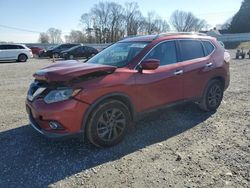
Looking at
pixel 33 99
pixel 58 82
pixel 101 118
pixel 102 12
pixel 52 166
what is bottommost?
pixel 52 166

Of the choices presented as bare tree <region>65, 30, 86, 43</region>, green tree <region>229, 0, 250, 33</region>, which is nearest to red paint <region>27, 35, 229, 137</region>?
green tree <region>229, 0, 250, 33</region>

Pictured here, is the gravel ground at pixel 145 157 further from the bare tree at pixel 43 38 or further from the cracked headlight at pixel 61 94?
the bare tree at pixel 43 38

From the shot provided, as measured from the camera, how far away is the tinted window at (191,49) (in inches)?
211

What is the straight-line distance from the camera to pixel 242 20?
Result: 6028 centimetres

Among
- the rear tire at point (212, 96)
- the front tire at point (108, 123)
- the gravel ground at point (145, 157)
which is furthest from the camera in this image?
the rear tire at point (212, 96)

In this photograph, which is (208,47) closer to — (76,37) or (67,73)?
(67,73)

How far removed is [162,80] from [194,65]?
104 cm

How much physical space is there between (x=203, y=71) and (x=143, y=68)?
5.80 feet

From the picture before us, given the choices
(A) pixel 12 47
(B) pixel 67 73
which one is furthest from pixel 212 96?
(A) pixel 12 47

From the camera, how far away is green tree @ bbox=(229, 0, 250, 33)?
2336 inches

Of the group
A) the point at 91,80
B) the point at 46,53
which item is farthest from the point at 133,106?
the point at 46,53

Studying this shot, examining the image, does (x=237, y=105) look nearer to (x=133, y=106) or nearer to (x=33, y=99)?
(x=133, y=106)

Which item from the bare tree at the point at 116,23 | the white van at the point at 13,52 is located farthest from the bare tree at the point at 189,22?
the white van at the point at 13,52

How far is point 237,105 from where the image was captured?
659 cm
